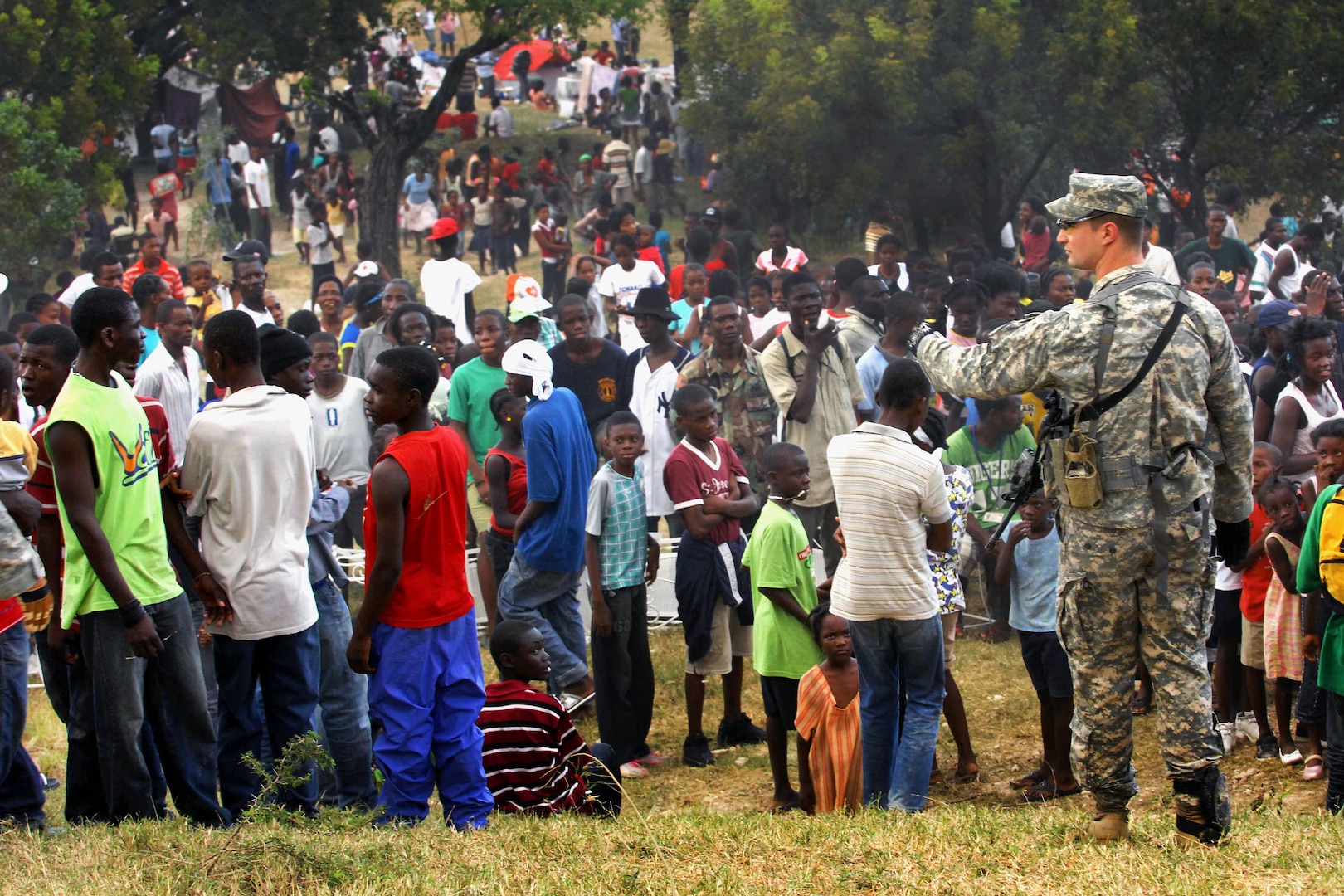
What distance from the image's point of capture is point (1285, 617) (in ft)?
22.0

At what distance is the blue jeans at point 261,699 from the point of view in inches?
206

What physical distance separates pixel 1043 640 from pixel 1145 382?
8.37 ft

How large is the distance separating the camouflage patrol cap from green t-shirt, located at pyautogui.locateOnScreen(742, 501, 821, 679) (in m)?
2.46

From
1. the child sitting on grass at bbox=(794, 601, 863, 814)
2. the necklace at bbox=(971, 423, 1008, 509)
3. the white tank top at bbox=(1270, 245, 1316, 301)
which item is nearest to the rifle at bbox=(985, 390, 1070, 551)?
the child sitting on grass at bbox=(794, 601, 863, 814)

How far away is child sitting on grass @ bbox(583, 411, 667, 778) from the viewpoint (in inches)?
279

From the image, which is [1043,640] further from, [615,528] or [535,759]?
[535,759]

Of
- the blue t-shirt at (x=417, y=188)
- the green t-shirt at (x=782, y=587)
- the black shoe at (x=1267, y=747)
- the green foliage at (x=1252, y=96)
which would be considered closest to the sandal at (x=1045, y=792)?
the black shoe at (x=1267, y=747)

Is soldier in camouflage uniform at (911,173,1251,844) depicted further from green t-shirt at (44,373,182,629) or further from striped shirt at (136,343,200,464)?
striped shirt at (136,343,200,464)

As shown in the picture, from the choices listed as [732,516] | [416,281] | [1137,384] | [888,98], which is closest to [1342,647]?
[1137,384]

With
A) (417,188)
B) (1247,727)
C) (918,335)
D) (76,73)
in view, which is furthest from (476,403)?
(417,188)

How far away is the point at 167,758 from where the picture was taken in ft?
16.9

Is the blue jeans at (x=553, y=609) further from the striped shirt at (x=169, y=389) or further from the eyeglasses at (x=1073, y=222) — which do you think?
the eyeglasses at (x=1073, y=222)

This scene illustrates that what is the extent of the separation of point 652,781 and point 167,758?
2.71 metres

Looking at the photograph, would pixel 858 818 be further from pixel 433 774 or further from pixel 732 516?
pixel 732 516
